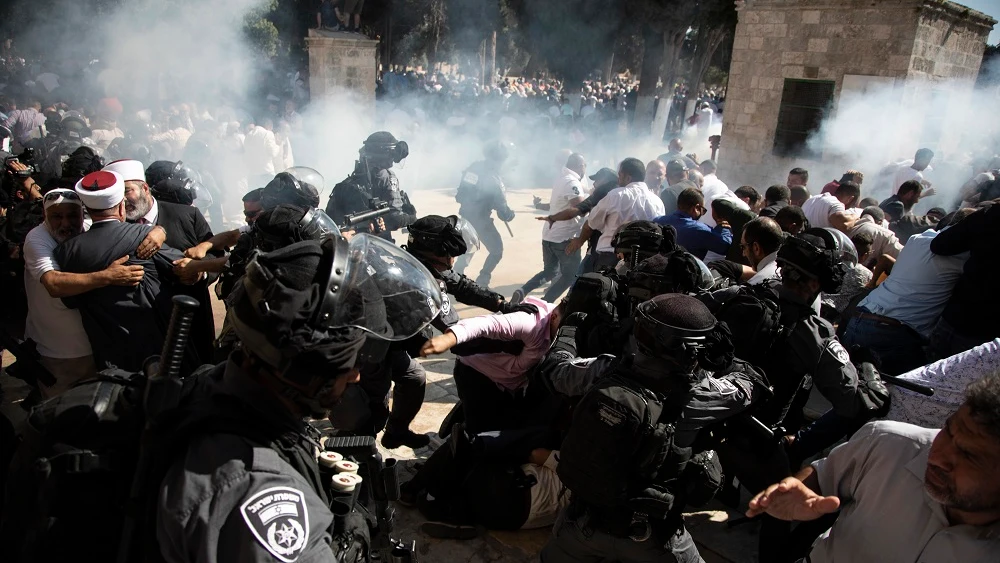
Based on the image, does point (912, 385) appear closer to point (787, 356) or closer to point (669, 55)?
point (787, 356)

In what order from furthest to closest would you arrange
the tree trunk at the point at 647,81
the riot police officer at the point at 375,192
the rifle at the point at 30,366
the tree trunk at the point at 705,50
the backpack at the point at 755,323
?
the tree trunk at the point at 705,50 < the tree trunk at the point at 647,81 < the riot police officer at the point at 375,192 < the rifle at the point at 30,366 < the backpack at the point at 755,323

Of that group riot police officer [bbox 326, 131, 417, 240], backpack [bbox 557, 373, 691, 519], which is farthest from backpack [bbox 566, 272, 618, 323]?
riot police officer [bbox 326, 131, 417, 240]

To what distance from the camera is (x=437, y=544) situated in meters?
3.25

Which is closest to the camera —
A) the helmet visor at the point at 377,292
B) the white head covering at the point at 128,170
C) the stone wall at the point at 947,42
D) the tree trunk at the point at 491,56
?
the helmet visor at the point at 377,292

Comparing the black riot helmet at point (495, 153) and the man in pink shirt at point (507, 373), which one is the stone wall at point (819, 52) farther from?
the man in pink shirt at point (507, 373)

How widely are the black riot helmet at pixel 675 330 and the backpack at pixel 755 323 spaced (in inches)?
28.9

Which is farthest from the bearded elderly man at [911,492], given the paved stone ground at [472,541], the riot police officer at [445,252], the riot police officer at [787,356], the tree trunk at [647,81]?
the tree trunk at [647,81]

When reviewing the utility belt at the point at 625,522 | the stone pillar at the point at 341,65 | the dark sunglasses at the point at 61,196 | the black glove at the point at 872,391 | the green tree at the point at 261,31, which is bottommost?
the utility belt at the point at 625,522

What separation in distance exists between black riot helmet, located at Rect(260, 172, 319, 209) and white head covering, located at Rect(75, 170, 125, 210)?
131cm

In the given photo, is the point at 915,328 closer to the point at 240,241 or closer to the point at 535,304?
the point at 535,304

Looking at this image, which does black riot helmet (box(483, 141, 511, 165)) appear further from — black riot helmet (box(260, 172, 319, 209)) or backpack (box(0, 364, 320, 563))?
backpack (box(0, 364, 320, 563))

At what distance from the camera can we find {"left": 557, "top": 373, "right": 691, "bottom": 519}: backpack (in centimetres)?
213

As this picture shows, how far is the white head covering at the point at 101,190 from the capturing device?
321 centimetres

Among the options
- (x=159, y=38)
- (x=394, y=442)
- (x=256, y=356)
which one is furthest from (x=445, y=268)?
(x=159, y=38)
